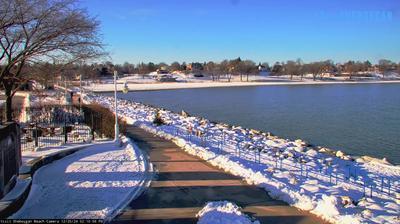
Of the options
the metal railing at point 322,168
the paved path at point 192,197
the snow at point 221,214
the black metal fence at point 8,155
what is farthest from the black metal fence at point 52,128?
the snow at point 221,214

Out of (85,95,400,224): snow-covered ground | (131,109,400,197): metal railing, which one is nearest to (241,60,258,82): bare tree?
(85,95,400,224): snow-covered ground

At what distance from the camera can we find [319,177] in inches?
601

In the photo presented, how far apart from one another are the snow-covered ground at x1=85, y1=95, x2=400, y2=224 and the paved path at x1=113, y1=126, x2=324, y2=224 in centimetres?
44

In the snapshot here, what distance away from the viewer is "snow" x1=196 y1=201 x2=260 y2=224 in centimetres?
930

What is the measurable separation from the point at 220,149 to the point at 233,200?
8.14 meters

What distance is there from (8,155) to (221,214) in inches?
228

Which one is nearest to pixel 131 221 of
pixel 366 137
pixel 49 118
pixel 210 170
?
pixel 210 170

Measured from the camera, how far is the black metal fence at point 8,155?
10002mm

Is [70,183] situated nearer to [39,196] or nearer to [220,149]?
[39,196]

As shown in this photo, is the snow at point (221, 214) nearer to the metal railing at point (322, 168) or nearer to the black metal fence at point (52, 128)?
the metal railing at point (322, 168)

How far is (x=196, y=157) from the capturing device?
16500 mm

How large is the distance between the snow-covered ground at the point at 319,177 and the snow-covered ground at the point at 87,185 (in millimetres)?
3302

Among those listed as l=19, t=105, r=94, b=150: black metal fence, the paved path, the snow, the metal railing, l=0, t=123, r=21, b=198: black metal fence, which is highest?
l=0, t=123, r=21, b=198: black metal fence

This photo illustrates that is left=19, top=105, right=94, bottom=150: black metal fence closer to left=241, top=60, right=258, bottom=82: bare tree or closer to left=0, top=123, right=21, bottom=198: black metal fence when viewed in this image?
left=0, top=123, right=21, bottom=198: black metal fence
